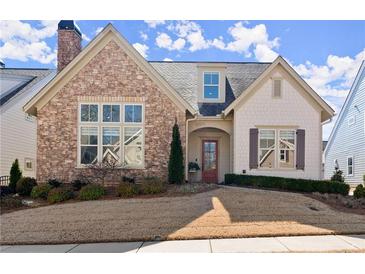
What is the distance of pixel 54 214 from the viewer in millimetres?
9914

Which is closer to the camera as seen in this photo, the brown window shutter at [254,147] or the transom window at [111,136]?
the transom window at [111,136]

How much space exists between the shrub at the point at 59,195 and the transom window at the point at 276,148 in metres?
8.00

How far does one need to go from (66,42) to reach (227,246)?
43.0ft

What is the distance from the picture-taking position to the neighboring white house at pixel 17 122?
60.5 ft

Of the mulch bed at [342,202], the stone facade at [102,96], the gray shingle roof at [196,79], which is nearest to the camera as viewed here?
the mulch bed at [342,202]

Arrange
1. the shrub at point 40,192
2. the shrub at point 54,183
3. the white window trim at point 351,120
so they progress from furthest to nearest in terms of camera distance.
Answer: the white window trim at point 351,120 < the shrub at point 54,183 < the shrub at point 40,192

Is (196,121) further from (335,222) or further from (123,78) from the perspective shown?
(335,222)

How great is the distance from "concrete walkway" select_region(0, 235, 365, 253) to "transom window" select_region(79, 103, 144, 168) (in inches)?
291

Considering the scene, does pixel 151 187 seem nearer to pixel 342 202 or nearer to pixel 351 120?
pixel 342 202

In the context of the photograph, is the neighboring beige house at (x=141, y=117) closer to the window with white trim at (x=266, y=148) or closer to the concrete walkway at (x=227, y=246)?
the window with white trim at (x=266, y=148)

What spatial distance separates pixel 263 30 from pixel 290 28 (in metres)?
1.71

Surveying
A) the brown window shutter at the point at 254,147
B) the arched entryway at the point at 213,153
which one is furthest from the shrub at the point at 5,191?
the brown window shutter at the point at 254,147

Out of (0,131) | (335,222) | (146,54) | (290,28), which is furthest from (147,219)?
(0,131)

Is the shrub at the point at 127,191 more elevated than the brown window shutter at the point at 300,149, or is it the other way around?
the brown window shutter at the point at 300,149
